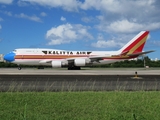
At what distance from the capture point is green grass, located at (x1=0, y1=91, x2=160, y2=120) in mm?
6523

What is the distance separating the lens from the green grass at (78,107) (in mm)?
6523

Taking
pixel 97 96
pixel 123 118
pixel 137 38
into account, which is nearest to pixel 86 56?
pixel 137 38

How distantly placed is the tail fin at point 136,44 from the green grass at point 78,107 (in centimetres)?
3721

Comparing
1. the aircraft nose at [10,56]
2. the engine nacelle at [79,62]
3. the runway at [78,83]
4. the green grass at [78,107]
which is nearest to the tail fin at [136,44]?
the engine nacelle at [79,62]

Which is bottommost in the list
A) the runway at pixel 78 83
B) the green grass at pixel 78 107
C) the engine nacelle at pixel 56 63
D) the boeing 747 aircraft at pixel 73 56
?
the green grass at pixel 78 107

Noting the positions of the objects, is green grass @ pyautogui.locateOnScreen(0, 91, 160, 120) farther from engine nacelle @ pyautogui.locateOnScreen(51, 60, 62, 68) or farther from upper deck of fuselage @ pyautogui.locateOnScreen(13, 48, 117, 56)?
upper deck of fuselage @ pyautogui.locateOnScreen(13, 48, 117, 56)

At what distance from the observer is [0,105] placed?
786cm

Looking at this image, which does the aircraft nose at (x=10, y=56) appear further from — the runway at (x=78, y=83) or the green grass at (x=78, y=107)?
the green grass at (x=78, y=107)

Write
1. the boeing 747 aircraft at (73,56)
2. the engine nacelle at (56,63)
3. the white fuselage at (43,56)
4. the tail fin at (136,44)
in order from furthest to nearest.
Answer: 1. the tail fin at (136,44)
2. the white fuselage at (43,56)
3. the boeing 747 aircraft at (73,56)
4. the engine nacelle at (56,63)

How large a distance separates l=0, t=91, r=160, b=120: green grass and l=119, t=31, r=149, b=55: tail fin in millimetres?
37212

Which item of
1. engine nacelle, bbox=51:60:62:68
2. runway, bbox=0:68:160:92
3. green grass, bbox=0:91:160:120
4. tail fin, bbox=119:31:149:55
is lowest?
green grass, bbox=0:91:160:120

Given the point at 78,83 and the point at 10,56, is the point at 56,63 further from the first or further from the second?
the point at 78,83

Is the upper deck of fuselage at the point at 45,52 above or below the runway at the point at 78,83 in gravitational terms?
above

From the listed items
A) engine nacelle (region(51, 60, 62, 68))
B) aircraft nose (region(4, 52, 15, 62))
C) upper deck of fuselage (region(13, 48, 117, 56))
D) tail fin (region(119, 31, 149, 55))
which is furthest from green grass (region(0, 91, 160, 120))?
tail fin (region(119, 31, 149, 55))
